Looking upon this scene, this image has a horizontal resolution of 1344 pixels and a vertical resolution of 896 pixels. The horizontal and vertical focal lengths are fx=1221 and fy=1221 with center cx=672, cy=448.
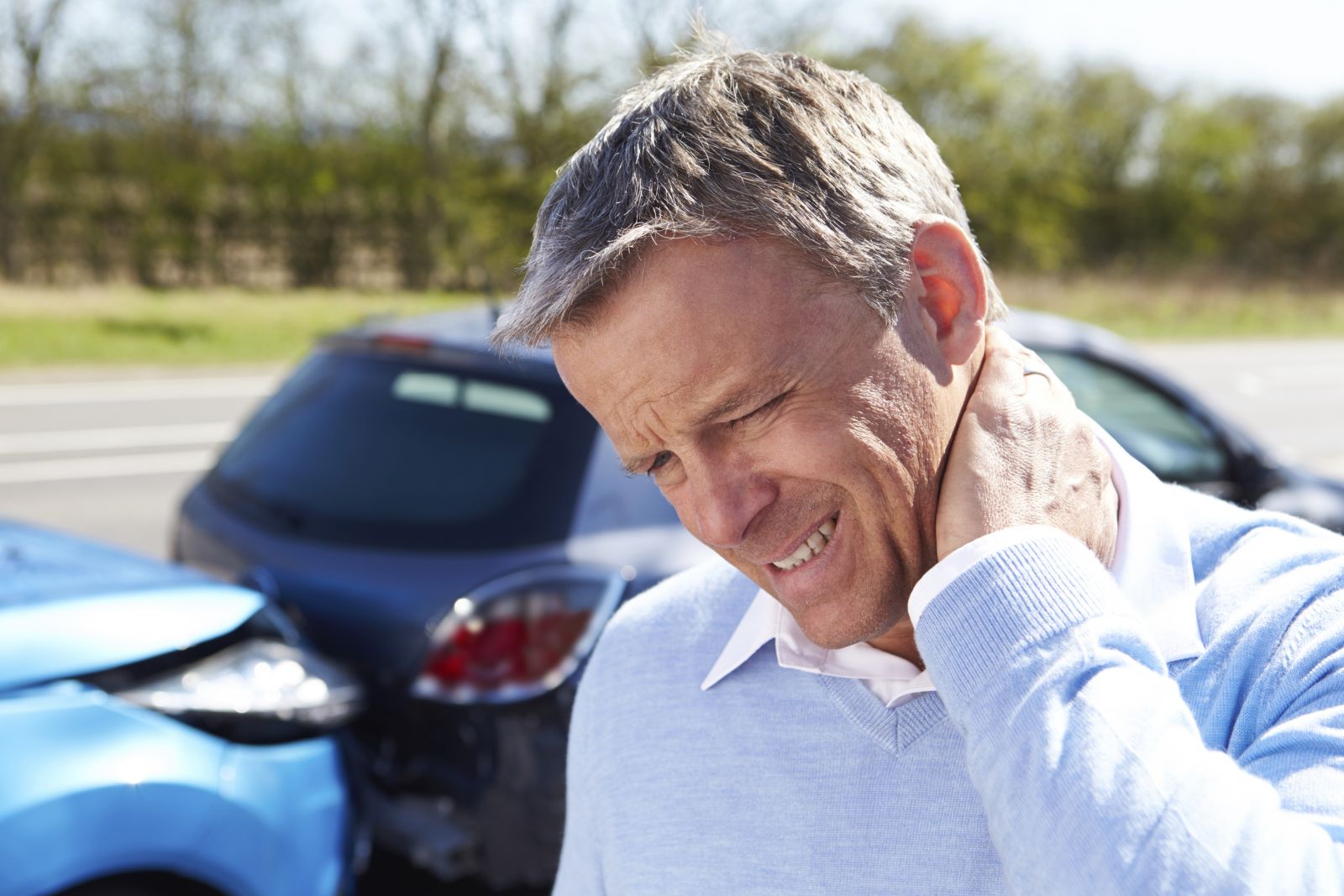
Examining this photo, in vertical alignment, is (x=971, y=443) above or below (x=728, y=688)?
above

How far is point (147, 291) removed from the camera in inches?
776

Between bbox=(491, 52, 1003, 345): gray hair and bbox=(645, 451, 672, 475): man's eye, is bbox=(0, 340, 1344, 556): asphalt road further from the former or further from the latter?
bbox=(491, 52, 1003, 345): gray hair

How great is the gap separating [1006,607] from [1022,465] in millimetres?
190

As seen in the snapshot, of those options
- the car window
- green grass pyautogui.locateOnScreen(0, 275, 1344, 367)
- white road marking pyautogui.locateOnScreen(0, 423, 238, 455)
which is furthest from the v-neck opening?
green grass pyautogui.locateOnScreen(0, 275, 1344, 367)

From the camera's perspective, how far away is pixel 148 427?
10953 mm

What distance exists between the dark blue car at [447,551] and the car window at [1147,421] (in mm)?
1888

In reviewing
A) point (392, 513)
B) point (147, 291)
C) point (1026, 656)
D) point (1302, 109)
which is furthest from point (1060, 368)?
point (1302, 109)

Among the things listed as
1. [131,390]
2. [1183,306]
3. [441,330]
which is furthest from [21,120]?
[1183,306]

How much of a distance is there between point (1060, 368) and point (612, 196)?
3.41m

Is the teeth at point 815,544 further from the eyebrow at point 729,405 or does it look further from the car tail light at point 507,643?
the car tail light at point 507,643

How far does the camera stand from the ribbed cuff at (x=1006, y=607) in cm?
99

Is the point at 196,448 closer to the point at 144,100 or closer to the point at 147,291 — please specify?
the point at 147,291

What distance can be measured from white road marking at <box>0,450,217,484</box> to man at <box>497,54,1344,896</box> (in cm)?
850

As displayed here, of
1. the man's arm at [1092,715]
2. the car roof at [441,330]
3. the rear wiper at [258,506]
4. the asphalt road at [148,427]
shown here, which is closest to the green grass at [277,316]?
the asphalt road at [148,427]
